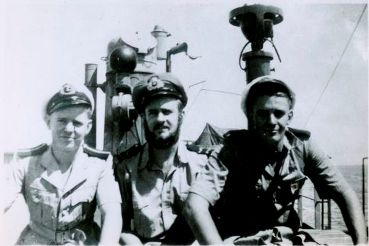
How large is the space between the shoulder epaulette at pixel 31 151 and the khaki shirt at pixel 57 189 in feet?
0.09

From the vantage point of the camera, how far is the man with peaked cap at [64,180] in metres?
2.46

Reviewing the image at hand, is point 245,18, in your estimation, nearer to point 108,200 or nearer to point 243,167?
point 243,167

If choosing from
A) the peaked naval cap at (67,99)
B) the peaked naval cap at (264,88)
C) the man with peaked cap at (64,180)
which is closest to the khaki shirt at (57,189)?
the man with peaked cap at (64,180)

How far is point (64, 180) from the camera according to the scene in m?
2.53

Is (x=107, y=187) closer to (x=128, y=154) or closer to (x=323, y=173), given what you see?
(x=128, y=154)

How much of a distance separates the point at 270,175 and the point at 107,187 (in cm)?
89

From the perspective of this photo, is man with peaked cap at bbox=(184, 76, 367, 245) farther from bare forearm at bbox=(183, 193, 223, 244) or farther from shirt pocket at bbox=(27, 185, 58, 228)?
shirt pocket at bbox=(27, 185, 58, 228)

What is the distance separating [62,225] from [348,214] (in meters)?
1.50

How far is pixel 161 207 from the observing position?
2.55m

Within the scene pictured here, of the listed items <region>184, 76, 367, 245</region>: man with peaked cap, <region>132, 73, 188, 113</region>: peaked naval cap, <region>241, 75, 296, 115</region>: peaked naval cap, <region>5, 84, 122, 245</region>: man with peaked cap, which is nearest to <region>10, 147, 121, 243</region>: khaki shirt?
<region>5, 84, 122, 245</region>: man with peaked cap

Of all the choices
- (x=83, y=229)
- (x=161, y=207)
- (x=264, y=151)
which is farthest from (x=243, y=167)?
(x=83, y=229)

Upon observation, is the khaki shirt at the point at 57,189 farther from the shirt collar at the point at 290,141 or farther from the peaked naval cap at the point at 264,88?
the shirt collar at the point at 290,141

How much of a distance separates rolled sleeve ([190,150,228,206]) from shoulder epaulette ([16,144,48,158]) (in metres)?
0.86

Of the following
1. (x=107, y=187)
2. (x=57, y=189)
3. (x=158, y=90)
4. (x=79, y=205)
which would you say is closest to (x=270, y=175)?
(x=158, y=90)
